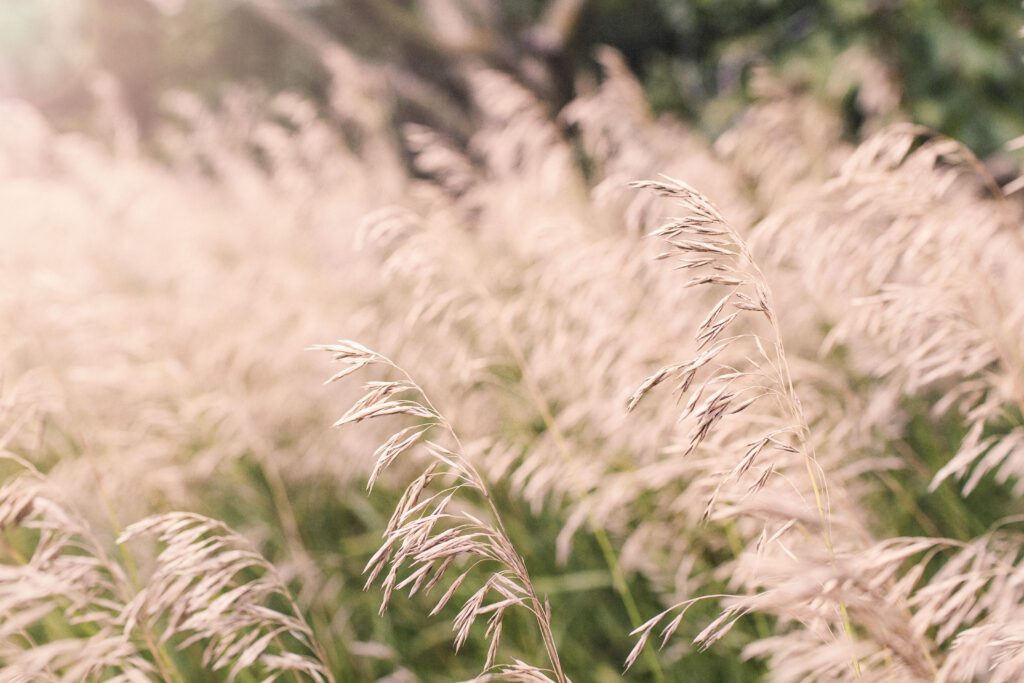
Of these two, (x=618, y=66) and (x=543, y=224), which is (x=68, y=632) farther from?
(x=618, y=66)

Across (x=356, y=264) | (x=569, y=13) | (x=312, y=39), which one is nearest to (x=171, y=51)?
(x=312, y=39)

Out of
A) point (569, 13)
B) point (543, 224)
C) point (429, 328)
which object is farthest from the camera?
point (569, 13)

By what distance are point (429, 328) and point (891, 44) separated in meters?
3.72

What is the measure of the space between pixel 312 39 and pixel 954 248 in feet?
26.4

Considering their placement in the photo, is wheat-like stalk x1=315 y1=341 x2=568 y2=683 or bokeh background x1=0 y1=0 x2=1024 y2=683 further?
bokeh background x1=0 y1=0 x2=1024 y2=683

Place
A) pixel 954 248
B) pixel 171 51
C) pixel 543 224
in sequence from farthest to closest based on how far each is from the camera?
pixel 171 51 < pixel 543 224 < pixel 954 248

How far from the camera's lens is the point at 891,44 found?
4.60 meters

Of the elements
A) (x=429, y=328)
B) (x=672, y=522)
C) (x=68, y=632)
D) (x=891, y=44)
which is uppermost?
(x=891, y=44)

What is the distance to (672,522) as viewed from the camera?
6.47 ft

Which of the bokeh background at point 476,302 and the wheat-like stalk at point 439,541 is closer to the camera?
the wheat-like stalk at point 439,541

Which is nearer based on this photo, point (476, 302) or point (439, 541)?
point (439, 541)

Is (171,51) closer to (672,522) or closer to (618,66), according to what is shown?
(618,66)

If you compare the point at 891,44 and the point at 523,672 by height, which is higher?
the point at 891,44

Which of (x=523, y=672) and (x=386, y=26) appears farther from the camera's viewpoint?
(x=386, y=26)
